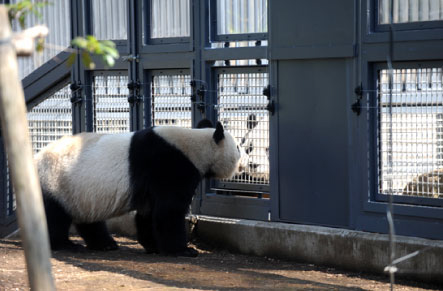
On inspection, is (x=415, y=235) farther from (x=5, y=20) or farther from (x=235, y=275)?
(x=5, y=20)

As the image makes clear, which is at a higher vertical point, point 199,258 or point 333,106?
point 333,106

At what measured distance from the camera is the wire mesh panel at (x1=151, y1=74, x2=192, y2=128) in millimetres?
8805

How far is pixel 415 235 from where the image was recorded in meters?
6.67

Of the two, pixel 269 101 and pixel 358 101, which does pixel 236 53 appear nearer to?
pixel 269 101

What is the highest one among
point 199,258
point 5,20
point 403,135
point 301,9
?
point 301,9

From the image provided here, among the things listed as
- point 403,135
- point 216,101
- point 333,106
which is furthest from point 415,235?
point 216,101

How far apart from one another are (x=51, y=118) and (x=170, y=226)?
326 cm

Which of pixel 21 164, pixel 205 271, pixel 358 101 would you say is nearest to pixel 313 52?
pixel 358 101

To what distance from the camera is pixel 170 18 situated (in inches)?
348

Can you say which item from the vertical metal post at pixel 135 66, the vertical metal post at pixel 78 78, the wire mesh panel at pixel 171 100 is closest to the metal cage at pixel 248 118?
the wire mesh panel at pixel 171 100

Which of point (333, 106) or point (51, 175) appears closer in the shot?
point (333, 106)

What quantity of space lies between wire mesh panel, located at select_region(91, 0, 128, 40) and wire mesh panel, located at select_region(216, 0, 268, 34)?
4.65ft

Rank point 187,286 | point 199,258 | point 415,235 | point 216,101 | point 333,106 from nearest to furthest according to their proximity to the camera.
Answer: point 187,286 → point 415,235 → point 333,106 → point 199,258 → point 216,101

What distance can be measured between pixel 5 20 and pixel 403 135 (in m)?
4.73
